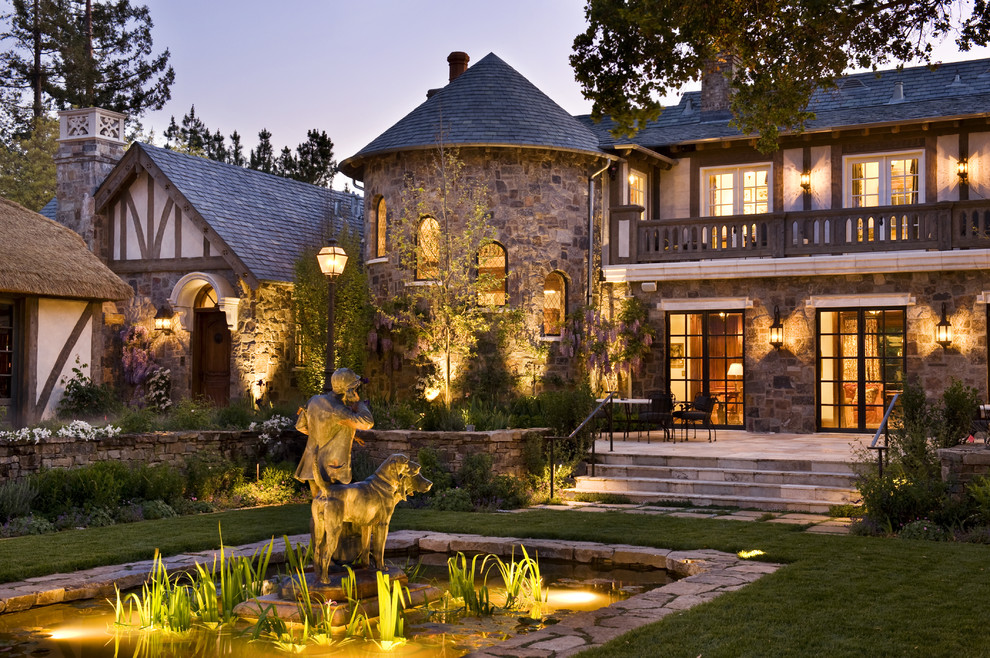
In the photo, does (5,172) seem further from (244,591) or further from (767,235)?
(244,591)

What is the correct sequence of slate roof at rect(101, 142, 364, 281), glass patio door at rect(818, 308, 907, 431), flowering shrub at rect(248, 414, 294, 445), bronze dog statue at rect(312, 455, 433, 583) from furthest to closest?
slate roof at rect(101, 142, 364, 281), glass patio door at rect(818, 308, 907, 431), flowering shrub at rect(248, 414, 294, 445), bronze dog statue at rect(312, 455, 433, 583)

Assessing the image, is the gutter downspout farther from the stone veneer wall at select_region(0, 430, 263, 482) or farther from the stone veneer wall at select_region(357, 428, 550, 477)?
the stone veneer wall at select_region(0, 430, 263, 482)

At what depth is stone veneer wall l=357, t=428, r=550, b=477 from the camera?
13.7 m

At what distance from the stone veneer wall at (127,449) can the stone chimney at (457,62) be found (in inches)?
455

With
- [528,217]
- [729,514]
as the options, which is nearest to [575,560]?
[729,514]

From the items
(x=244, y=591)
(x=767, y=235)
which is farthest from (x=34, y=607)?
(x=767, y=235)

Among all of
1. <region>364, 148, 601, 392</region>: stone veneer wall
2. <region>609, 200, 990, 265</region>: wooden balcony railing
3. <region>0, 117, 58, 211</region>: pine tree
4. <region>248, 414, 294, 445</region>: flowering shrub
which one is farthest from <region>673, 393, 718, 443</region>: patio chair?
<region>0, 117, 58, 211</region>: pine tree

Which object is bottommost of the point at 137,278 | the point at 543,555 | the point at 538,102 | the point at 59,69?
the point at 543,555

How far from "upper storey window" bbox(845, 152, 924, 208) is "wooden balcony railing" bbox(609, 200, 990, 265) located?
1.32 meters

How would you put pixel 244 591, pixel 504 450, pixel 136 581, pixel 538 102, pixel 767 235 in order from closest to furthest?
A: pixel 244 591, pixel 136 581, pixel 504 450, pixel 767 235, pixel 538 102

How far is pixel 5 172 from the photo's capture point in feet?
121

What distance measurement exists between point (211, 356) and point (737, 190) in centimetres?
1105

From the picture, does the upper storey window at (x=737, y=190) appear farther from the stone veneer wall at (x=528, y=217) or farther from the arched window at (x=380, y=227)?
the arched window at (x=380, y=227)

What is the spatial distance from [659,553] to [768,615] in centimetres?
256
